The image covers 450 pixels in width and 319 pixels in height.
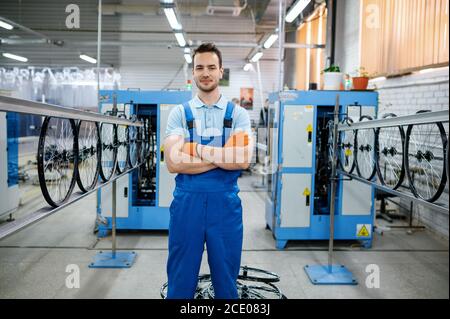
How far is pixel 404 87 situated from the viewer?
476 cm

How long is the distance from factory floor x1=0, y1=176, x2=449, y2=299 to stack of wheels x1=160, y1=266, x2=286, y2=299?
18cm

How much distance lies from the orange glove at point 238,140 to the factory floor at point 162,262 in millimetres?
1490

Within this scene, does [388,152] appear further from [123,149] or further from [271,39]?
[271,39]

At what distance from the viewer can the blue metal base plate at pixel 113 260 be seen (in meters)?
3.29

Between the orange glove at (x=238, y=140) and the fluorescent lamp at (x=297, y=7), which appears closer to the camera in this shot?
the orange glove at (x=238, y=140)

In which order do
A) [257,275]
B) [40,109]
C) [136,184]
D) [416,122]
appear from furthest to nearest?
[136,184], [257,275], [416,122], [40,109]

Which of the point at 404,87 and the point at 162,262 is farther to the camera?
the point at 404,87

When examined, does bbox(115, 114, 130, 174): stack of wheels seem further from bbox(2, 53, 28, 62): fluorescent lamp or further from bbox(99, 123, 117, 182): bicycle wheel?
bbox(2, 53, 28, 62): fluorescent lamp

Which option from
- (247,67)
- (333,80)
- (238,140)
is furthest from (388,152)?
(247,67)

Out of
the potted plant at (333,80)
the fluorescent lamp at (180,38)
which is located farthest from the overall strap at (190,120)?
the fluorescent lamp at (180,38)

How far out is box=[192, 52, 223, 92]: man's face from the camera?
1.80 metres

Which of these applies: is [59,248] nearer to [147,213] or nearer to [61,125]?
[147,213]

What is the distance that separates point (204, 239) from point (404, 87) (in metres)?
4.01

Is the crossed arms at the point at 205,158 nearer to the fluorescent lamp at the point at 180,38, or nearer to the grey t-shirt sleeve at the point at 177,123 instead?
the grey t-shirt sleeve at the point at 177,123
